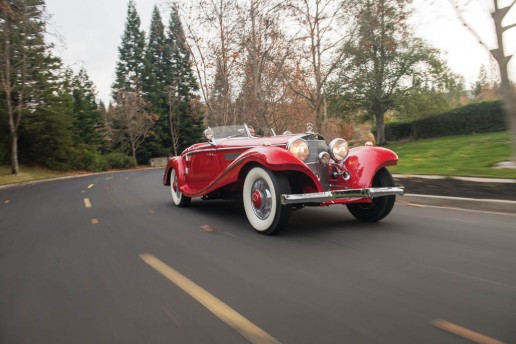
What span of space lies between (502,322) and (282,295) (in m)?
1.31

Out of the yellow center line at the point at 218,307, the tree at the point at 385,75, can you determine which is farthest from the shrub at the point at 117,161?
the yellow center line at the point at 218,307

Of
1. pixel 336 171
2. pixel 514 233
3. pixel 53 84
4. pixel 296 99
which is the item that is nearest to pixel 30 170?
pixel 53 84

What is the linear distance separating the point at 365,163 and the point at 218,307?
299 centimetres

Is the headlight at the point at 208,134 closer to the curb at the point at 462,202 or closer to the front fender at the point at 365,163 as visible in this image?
the front fender at the point at 365,163

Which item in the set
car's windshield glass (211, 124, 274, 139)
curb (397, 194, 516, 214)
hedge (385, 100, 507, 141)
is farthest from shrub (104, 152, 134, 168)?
curb (397, 194, 516, 214)

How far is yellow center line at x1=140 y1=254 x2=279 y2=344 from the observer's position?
204 centimetres

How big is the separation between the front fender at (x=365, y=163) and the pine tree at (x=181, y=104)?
135 feet

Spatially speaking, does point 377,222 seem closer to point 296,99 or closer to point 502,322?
point 502,322

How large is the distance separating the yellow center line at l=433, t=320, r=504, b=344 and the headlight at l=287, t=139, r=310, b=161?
2.65 meters

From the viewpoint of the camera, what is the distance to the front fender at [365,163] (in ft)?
15.1

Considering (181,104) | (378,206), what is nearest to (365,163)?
(378,206)

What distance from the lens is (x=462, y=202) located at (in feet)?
20.0

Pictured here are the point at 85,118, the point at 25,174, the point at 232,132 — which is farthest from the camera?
the point at 85,118

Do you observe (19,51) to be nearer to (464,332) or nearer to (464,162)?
(464,162)
